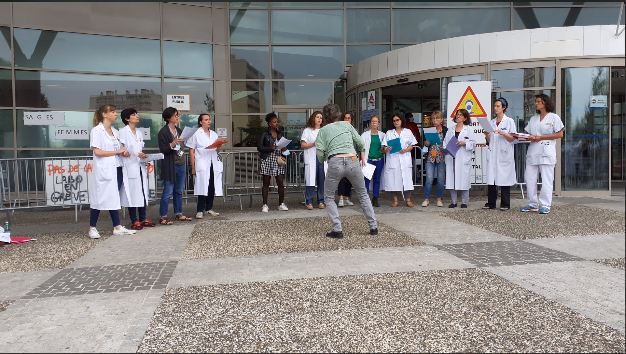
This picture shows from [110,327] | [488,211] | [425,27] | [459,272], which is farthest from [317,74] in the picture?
[110,327]

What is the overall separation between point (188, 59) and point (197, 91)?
38.2 inches

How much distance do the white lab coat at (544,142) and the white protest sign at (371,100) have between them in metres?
5.52

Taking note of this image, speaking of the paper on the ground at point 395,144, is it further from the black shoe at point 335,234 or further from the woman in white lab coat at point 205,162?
the black shoe at point 335,234

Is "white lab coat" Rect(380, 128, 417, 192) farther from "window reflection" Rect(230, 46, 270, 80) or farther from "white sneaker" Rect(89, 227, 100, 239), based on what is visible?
"window reflection" Rect(230, 46, 270, 80)

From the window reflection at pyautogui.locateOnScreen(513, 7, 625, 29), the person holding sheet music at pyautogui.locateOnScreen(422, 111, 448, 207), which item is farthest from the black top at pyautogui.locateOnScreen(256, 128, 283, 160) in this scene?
the window reflection at pyautogui.locateOnScreen(513, 7, 625, 29)

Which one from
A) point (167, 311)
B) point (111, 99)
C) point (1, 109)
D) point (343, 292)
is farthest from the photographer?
point (111, 99)

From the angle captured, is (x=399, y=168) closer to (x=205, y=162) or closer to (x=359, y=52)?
(x=205, y=162)

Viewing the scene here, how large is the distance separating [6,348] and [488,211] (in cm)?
755

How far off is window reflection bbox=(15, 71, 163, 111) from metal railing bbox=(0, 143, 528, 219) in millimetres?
4265

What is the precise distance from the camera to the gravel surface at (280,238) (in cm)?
589

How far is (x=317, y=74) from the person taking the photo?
1546 centimetres

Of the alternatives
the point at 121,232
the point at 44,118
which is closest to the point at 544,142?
the point at 121,232

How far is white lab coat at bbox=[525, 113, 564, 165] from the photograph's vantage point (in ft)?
26.8

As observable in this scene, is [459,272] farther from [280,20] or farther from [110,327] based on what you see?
[280,20]
